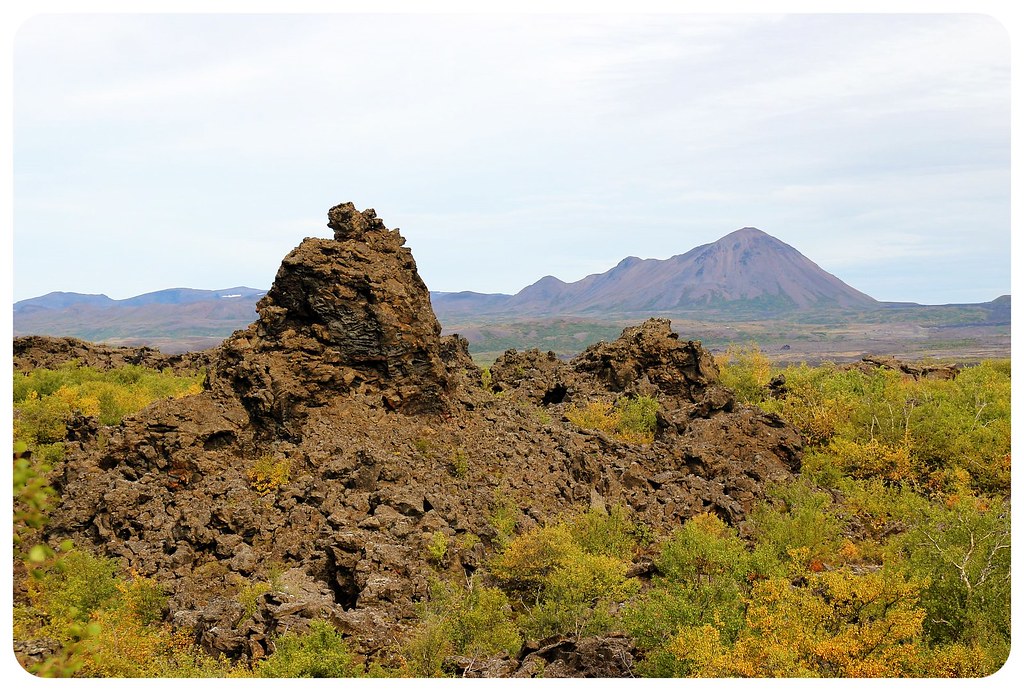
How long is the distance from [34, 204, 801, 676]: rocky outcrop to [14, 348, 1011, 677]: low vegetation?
0.71 metres

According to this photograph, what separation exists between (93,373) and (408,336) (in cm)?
3914

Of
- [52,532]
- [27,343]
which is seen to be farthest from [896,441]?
[27,343]

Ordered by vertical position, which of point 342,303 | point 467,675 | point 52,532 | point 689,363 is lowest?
point 467,675

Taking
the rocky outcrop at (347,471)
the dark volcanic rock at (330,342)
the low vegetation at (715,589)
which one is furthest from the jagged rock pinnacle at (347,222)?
the low vegetation at (715,589)

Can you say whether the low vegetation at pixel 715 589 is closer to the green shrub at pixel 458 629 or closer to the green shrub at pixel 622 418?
the green shrub at pixel 458 629

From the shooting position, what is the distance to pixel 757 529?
2559cm

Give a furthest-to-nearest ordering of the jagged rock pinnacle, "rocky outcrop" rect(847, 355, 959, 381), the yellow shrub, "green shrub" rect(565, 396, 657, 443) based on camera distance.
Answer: "rocky outcrop" rect(847, 355, 959, 381)
"green shrub" rect(565, 396, 657, 443)
the jagged rock pinnacle
the yellow shrub

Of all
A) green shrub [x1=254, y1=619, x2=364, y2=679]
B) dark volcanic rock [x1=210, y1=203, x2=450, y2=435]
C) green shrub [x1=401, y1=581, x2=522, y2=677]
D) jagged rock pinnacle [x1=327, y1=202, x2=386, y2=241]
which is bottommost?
green shrub [x1=401, y1=581, x2=522, y2=677]

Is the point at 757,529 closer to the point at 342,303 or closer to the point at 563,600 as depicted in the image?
the point at 563,600

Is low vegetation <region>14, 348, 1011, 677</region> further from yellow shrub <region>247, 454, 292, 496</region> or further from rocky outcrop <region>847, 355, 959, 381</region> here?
rocky outcrop <region>847, 355, 959, 381</region>

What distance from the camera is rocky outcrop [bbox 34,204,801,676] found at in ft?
61.9

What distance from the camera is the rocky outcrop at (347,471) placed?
18875 millimetres

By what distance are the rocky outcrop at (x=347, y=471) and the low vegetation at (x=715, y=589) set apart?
709mm

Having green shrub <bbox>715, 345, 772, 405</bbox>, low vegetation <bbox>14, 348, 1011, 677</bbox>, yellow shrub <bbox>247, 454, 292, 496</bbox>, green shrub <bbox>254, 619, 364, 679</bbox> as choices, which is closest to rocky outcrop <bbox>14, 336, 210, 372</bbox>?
low vegetation <bbox>14, 348, 1011, 677</bbox>
